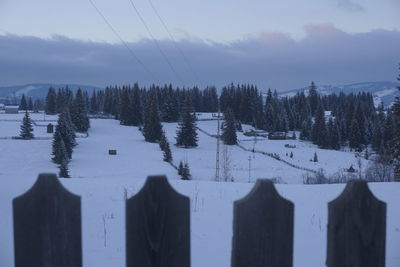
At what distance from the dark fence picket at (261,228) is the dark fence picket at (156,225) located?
0.81ft

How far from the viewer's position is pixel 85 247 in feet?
15.0

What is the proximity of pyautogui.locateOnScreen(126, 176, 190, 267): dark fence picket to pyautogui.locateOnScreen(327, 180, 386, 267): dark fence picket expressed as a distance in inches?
26.9

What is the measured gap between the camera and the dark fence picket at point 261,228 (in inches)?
69.4

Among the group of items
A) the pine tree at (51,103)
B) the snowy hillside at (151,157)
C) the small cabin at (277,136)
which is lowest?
the snowy hillside at (151,157)

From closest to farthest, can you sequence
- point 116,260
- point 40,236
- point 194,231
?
point 40,236 < point 116,260 < point 194,231

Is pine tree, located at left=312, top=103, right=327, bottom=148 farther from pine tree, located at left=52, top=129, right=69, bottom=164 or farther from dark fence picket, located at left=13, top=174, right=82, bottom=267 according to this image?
dark fence picket, located at left=13, top=174, right=82, bottom=267

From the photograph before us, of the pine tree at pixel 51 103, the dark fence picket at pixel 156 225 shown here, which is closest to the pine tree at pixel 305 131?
the pine tree at pixel 51 103

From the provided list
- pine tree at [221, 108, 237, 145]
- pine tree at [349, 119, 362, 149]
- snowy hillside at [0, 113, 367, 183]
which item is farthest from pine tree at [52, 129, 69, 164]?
pine tree at [349, 119, 362, 149]

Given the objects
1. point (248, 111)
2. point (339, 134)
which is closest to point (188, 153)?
point (339, 134)

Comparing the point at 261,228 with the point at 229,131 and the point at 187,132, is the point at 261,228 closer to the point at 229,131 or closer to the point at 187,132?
the point at 187,132

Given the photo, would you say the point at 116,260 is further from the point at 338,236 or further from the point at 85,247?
the point at 338,236

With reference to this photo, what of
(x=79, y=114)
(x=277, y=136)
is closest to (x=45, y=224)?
(x=79, y=114)

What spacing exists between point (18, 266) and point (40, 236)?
0.54ft

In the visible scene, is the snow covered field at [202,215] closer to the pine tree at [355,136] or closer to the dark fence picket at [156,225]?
the dark fence picket at [156,225]
